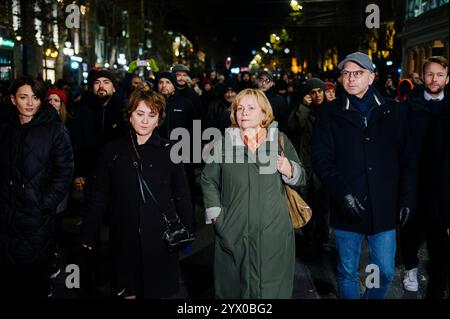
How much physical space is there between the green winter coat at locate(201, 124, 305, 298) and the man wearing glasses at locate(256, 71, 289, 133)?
496 cm

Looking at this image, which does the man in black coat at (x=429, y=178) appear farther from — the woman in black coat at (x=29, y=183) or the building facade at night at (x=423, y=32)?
the building facade at night at (x=423, y=32)

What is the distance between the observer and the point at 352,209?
4.39 meters

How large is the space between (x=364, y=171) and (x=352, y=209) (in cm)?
34

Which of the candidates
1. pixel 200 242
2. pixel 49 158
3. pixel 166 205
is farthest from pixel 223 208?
pixel 200 242

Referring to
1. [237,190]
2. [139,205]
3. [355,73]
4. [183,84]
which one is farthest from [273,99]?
[139,205]

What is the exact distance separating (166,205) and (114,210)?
0.41m

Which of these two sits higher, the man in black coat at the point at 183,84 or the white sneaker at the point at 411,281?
the man in black coat at the point at 183,84

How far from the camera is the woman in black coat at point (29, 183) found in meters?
4.73

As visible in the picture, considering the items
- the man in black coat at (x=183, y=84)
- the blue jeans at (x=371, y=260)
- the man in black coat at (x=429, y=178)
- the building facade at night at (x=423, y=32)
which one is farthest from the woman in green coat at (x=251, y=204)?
the building facade at night at (x=423, y=32)

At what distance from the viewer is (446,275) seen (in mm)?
4961

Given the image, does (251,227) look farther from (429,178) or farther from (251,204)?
(429,178)

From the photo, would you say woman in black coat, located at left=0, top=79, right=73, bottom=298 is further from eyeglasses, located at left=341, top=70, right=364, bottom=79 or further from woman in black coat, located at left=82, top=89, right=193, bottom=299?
eyeglasses, located at left=341, top=70, right=364, bottom=79

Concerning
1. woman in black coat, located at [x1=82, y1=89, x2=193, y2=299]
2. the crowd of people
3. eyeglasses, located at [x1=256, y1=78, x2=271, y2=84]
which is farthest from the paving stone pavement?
eyeglasses, located at [x1=256, y1=78, x2=271, y2=84]

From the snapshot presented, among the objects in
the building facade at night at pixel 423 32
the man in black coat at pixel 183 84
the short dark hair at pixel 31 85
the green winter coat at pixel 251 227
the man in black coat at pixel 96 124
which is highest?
the building facade at night at pixel 423 32
